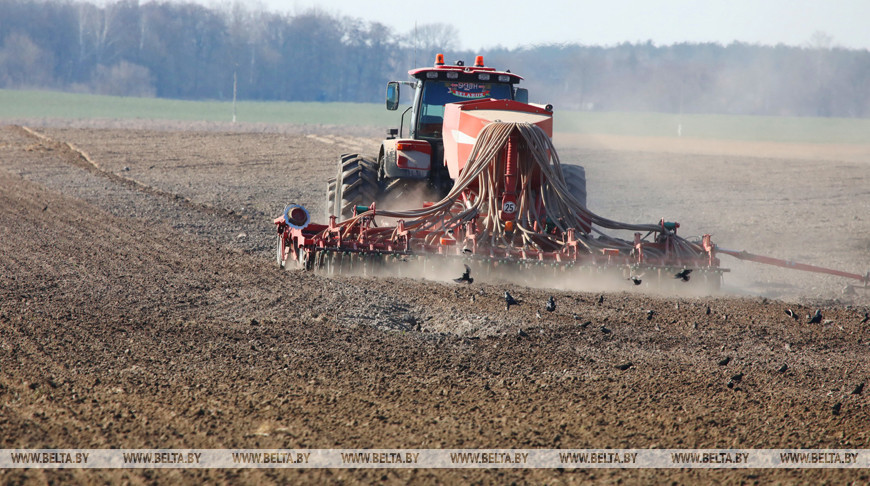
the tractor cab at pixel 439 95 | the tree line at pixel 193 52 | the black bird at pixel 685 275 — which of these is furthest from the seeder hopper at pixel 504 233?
the tree line at pixel 193 52

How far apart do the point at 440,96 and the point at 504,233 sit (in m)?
2.51

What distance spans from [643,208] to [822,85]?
23215mm

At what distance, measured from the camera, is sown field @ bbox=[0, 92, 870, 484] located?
4.18 metres

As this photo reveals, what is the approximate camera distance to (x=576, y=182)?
10227 mm

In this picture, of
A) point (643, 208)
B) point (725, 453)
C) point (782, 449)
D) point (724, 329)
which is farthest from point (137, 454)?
point (643, 208)

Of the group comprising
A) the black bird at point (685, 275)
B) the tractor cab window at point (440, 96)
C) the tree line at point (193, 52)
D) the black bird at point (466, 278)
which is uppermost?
the tree line at point (193, 52)

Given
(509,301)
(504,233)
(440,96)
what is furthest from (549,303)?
(440,96)

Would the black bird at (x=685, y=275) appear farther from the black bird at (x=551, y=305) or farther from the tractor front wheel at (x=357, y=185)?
the tractor front wheel at (x=357, y=185)

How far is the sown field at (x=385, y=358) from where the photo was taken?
418cm

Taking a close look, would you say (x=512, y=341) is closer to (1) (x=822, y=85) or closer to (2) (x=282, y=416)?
(2) (x=282, y=416)

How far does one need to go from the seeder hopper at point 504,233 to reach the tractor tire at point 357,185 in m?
0.95

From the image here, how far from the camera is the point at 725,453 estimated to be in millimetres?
4109

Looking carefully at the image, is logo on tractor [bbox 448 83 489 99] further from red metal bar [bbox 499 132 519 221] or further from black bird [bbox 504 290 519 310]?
black bird [bbox 504 290 519 310]

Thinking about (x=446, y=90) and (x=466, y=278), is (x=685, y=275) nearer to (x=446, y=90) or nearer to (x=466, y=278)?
(x=466, y=278)
